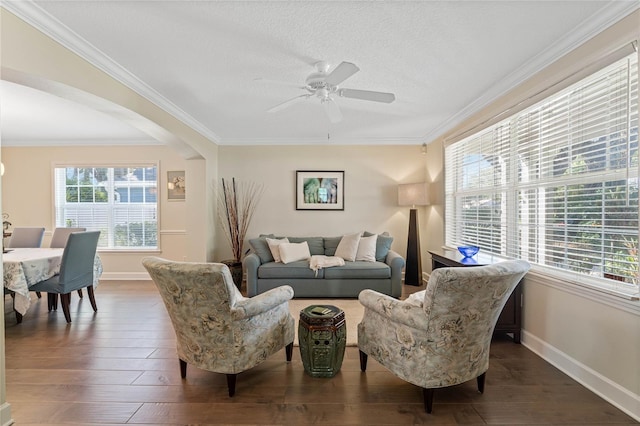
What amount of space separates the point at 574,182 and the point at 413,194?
100 inches

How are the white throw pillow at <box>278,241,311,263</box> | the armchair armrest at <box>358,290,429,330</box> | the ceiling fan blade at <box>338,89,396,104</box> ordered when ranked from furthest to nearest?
the white throw pillow at <box>278,241,311,263</box>
the ceiling fan blade at <box>338,89,396,104</box>
the armchair armrest at <box>358,290,429,330</box>

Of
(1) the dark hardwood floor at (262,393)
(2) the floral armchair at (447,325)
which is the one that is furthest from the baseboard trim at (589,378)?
(2) the floral armchair at (447,325)

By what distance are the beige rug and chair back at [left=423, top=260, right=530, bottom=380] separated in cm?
111

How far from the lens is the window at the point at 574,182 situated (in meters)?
1.83

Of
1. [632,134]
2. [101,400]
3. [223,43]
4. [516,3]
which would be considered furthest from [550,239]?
[101,400]

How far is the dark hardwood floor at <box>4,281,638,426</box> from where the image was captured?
177 centimetres

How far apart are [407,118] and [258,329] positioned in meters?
3.30

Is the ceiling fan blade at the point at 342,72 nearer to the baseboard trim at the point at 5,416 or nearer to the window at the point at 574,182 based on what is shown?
the window at the point at 574,182

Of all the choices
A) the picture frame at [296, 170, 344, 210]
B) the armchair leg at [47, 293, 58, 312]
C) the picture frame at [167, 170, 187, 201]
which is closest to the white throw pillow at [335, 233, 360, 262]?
the picture frame at [296, 170, 344, 210]

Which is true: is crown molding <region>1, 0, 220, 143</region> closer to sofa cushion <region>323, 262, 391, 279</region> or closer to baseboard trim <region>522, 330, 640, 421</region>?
sofa cushion <region>323, 262, 391, 279</region>

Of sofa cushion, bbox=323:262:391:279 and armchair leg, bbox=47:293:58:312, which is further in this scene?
sofa cushion, bbox=323:262:391:279

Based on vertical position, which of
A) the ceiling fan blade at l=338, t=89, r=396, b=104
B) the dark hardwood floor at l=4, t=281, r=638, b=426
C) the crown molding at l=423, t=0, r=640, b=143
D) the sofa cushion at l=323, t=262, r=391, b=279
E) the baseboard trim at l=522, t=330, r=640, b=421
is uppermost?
the crown molding at l=423, t=0, r=640, b=143

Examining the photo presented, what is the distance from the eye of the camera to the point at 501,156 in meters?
3.09

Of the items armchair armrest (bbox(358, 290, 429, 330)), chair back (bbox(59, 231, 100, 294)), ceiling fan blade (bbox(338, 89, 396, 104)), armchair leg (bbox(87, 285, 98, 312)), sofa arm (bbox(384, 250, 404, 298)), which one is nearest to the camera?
armchair armrest (bbox(358, 290, 429, 330))
